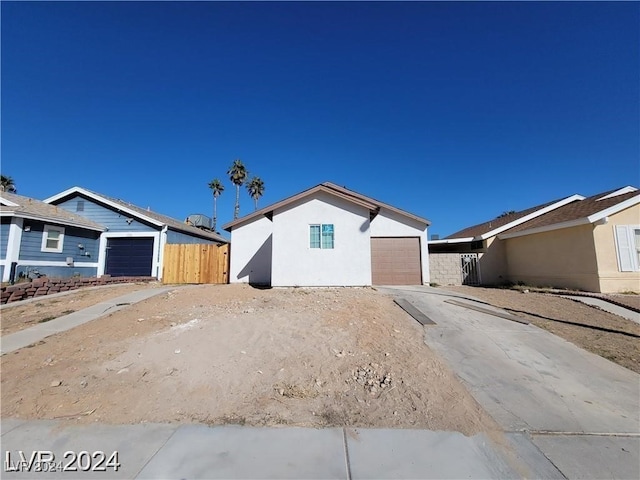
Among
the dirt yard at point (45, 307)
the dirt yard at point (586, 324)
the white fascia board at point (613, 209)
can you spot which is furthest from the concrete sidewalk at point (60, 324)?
the white fascia board at point (613, 209)

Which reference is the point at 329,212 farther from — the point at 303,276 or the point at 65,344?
the point at 65,344

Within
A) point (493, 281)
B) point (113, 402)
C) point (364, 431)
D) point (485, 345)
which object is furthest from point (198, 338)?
point (493, 281)

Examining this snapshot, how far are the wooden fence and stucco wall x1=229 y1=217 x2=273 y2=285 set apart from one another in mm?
599

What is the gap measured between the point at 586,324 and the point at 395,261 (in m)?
8.04

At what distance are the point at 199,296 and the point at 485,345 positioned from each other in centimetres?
904

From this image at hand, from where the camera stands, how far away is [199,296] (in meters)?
10.7

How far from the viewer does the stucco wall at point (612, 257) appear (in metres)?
12.0

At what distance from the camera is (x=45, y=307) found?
31.1ft

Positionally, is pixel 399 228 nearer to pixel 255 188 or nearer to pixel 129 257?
pixel 129 257

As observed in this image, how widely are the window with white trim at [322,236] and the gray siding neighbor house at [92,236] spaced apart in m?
9.62

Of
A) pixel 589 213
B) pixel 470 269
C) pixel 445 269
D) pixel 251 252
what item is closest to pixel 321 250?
pixel 251 252

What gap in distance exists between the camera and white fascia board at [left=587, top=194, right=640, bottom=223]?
476 inches

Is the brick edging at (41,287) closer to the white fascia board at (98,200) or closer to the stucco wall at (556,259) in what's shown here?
the white fascia board at (98,200)

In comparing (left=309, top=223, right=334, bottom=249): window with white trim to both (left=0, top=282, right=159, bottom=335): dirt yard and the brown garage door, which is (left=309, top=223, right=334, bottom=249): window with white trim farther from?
(left=0, top=282, right=159, bottom=335): dirt yard
